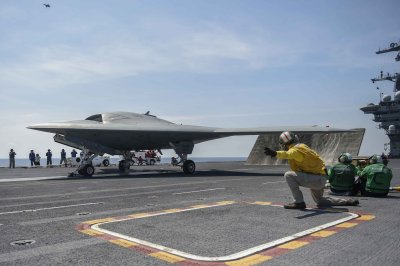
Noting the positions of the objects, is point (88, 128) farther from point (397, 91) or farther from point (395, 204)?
point (397, 91)

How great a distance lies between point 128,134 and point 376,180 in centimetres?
1393

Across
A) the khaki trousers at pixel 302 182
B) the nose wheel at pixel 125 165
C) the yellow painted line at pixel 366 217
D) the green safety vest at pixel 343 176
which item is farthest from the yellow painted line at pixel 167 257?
the nose wheel at pixel 125 165

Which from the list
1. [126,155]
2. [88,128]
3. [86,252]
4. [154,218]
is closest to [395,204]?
[154,218]

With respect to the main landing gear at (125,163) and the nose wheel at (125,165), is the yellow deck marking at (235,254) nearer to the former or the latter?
the main landing gear at (125,163)

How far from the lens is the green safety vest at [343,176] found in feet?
33.3

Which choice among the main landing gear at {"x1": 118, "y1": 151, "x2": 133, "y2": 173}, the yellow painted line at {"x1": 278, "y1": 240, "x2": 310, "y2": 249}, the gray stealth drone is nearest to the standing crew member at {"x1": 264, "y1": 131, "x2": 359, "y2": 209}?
the yellow painted line at {"x1": 278, "y1": 240, "x2": 310, "y2": 249}

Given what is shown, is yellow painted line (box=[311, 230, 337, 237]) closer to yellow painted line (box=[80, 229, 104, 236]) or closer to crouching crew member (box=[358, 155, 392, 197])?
yellow painted line (box=[80, 229, 104, 236])

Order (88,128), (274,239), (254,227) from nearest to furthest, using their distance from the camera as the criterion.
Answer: (274,239)
(254,227)
(88,128)

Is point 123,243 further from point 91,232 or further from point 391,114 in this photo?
point 391,114

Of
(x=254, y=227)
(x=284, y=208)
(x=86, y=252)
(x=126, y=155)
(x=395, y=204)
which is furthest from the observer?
(x=126, y=155)

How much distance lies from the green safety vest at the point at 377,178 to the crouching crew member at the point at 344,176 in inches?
14.7

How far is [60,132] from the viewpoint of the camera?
62.1 ft

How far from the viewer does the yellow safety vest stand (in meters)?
7.89

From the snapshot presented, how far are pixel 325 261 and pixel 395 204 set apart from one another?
5.57m
